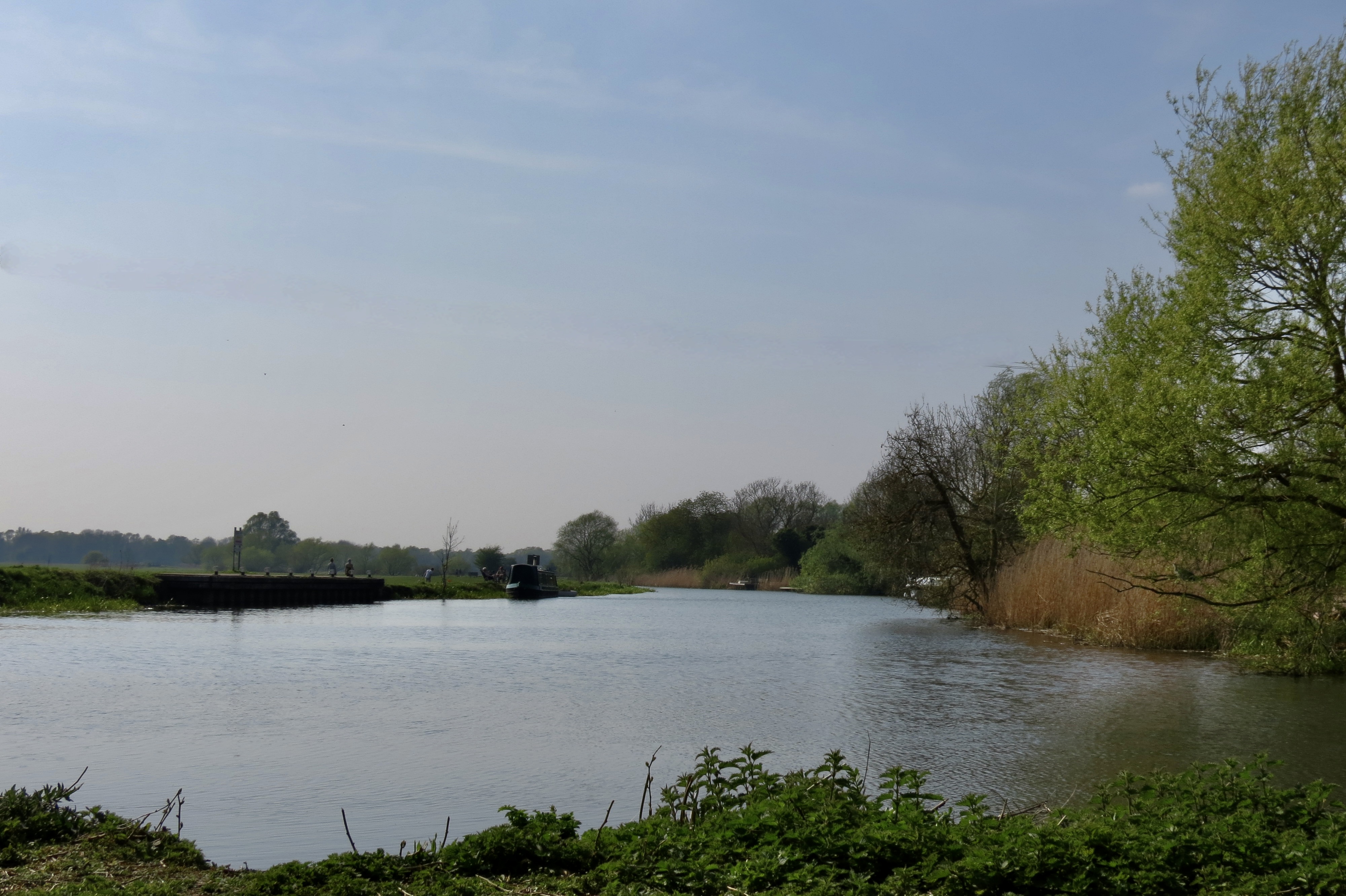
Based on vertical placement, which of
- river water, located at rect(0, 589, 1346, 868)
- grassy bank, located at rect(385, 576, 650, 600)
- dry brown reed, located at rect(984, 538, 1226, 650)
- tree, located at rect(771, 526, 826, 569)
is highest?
tree, located at rect(771, 526, 826, 569)

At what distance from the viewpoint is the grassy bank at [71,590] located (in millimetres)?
35688

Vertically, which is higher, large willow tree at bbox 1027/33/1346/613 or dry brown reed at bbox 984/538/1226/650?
large willow tree at bbox 1027/33/1346/613

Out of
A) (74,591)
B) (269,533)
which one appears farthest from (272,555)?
(74,591)

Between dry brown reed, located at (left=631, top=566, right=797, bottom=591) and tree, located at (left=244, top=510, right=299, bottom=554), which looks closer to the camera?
dry brown reed, located at (left=631, top=566, right=797, bottom=591)

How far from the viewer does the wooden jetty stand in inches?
1726

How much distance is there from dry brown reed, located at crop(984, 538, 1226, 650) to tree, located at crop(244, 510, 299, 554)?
95.9 m

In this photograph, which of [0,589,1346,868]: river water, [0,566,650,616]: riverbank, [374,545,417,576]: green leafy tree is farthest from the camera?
[374,545,417,576]: green leafy tree

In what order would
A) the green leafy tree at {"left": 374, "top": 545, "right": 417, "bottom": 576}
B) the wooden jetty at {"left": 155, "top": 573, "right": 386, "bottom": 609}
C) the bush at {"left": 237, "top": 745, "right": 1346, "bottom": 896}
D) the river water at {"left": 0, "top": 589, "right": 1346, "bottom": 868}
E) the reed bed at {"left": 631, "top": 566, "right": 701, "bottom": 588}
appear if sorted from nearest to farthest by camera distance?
the bush at {"left": 237, "top": 745, "right": 1346, "bottom": 896} < the river water at {"left": 0, "top": 589, "right": 1346, "bottom": 868} < the wooden jetty at {"left": 155, "top": 573, "right": 386, "bottom": 609} < the reed bed at {"left": 631, "top": 566, "right": 701, "bottom": 588} < the green leafy tree at {"left": 374, "top": 545, "right": 417, "bottom": 576}

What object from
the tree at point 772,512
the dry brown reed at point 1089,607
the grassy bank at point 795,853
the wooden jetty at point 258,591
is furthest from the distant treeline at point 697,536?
the grassy bank at point 795,853

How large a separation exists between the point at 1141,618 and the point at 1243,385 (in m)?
9.94

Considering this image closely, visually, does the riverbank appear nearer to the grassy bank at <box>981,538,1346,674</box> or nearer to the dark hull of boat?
the dark hull of boat

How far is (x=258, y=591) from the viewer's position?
155 ft

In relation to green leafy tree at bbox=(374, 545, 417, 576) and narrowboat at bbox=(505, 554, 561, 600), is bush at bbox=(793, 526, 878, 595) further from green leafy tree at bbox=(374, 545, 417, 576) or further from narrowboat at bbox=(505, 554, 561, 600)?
green leafy tree at bbox=(374, 545, 417, 576)

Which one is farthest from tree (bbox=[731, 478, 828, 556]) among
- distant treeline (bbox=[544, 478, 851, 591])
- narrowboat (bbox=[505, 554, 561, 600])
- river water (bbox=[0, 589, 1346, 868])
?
river water (bbox=[0, 589, 1346, 868])
